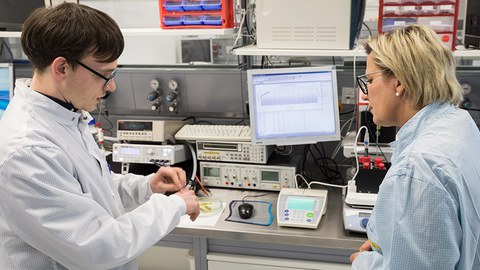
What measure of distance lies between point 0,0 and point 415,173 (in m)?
2.36

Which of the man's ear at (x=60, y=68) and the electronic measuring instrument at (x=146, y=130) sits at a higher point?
the man's ear at (x=60, y=68)

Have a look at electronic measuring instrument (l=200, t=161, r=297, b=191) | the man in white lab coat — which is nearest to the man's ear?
the man in white lab coat

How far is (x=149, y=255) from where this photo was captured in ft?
9.05

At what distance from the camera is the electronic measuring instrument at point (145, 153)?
2.16 meters

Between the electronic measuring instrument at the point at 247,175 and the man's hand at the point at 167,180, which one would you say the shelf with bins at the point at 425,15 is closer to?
the electronic measuring instrument at the point at 247,175

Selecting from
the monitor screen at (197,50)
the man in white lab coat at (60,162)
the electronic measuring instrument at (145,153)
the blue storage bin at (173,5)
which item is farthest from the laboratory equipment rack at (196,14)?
the man in white lab coat at (60,162)

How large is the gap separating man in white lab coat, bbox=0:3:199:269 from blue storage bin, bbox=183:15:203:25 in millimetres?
907

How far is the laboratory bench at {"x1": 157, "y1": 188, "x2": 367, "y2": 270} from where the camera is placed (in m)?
1.73

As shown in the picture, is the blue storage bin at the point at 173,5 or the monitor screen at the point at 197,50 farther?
the monitor screen at the point at 197,50

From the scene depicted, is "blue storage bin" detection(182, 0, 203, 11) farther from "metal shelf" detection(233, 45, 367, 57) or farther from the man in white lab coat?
the man in white lab coat

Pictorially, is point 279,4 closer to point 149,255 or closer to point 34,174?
point 34,174

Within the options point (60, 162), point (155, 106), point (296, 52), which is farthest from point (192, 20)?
point (60, 162)

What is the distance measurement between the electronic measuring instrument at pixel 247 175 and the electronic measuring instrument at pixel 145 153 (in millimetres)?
132

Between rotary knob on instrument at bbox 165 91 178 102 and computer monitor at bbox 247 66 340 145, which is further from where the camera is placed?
rotary knob on instrument at bbox 165 91 178 102
